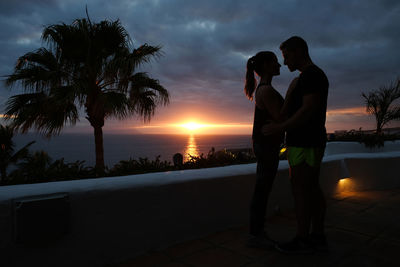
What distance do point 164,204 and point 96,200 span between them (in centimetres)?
60

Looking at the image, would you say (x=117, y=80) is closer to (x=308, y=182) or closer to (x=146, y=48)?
(x=146, y=48)

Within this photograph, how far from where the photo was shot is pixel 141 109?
798cm

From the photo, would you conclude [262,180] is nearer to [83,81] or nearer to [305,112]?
[305,112]

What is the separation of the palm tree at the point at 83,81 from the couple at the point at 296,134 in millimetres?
5245

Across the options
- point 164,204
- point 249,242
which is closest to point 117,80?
point 164,204

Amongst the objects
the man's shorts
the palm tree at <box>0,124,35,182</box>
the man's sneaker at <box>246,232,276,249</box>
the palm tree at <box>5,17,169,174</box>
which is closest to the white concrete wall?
the man's sneaker at <box>246,232,276,249</box>

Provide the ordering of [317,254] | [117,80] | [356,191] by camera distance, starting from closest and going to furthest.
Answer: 1. [317,254]
2. [356,191]
3. [117,80]

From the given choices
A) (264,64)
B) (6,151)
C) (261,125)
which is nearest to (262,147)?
(261,125)

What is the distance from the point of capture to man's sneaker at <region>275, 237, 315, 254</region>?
198 centimetres

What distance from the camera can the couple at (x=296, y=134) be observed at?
1827 mm

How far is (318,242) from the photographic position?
2047 millimetres

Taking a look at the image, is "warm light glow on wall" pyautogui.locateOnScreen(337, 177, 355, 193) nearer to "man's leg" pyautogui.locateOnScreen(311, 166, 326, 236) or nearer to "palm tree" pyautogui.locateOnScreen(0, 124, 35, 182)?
"man's leg" pyautogui.locateOnScreen(311, 166, 326, 236)

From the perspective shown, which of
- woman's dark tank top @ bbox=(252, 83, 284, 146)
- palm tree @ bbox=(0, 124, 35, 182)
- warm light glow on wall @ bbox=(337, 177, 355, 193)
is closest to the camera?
woman's dark tank top @ bbox=(252, 83, 284, 146)

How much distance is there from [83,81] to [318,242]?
7.32 metres
